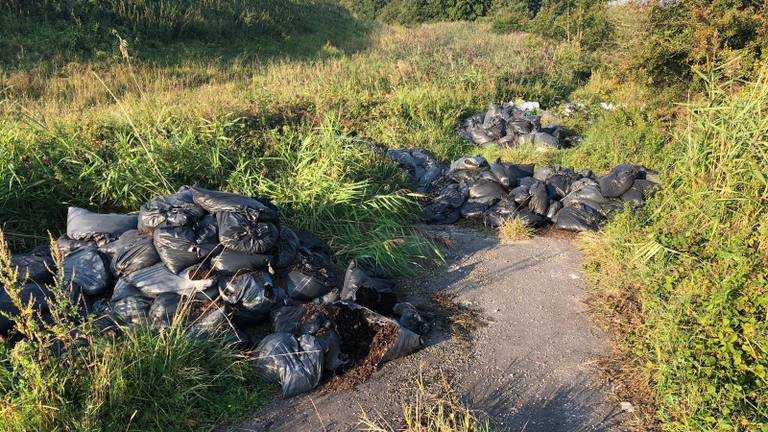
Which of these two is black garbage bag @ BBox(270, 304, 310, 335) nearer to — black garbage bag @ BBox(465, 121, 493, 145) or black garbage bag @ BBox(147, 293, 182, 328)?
black garbage bag @ BBox(147, 293, 182, 328)

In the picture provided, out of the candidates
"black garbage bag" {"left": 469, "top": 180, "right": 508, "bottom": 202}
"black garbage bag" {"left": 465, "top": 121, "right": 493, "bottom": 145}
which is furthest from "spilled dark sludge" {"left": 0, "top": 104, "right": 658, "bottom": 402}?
"black garbage bag" {"left": 465, "top": 121, "right": 493, "bottom": 145}

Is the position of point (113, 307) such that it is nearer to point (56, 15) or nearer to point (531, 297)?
point (531, 297)

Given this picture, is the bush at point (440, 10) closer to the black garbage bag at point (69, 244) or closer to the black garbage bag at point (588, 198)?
the black garbage bag at point (588, 198)

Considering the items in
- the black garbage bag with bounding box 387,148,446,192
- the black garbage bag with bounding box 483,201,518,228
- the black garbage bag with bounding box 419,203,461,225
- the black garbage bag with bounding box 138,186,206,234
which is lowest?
the black garbage bag with bounding box 419,203,461,225

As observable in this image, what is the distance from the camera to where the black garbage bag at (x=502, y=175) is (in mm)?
6047

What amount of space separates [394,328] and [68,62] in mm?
10864

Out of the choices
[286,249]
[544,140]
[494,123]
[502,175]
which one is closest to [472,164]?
[502,175]

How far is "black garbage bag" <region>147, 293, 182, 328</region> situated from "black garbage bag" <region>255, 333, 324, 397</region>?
65 cm

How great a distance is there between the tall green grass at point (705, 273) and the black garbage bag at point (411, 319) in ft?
4.55

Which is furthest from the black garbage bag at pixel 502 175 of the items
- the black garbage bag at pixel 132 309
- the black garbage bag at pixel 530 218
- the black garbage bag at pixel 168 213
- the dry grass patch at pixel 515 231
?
the black garbage bag at pixel 132 309

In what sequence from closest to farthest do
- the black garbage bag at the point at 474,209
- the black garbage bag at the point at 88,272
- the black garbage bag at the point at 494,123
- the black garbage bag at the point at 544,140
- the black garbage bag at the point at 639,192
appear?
the black garbage bag at the point at 88,272, the black garbage bag at the point at 639,192, the black garbage bag at the point at 474,209, the black garbage bag at the point at 544,140, the black garbage bag at the point at 494,123

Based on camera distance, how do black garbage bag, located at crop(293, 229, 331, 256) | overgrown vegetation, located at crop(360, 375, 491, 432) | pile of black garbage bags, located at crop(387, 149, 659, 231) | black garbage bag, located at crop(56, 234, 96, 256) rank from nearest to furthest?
1. overgrown vegetation, located at crop(360, 375, 491, 432)
2. black garbage bag, located at crop(56, 234, 96, 256)
3. black garbage bag, located at crop(293, 229, 331, 256)
4. pile of black garbage bags, located at crop(387, 149, 659, 231)

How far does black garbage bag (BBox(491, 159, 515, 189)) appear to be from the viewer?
605 centimetres

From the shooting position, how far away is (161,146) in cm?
502
